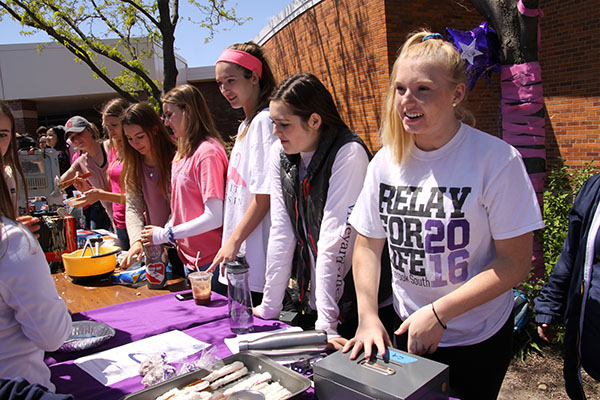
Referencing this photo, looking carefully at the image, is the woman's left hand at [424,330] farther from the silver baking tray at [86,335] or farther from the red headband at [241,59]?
the red headband at [241,59]

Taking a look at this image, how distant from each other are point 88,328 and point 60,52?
15.9m

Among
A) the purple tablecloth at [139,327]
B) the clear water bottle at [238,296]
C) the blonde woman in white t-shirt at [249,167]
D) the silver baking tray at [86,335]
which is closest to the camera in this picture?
the purple tablecloth at [139,327]

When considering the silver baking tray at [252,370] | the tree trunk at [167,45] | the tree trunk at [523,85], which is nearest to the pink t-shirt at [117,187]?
the silver baking tray at [252,370]

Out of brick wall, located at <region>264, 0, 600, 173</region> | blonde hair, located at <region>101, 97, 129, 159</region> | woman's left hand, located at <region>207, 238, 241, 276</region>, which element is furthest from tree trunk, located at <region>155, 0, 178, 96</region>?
woman's left hand, located at <region>207, 238, 241, 276</region>

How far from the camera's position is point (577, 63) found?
7.68 metres

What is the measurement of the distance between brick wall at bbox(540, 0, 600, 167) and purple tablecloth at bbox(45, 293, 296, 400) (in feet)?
25.3

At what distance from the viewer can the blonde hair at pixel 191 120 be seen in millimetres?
2506

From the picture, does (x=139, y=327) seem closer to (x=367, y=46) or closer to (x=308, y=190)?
(x=308, y=190)

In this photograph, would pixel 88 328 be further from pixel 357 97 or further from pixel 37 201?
pixel 357 97

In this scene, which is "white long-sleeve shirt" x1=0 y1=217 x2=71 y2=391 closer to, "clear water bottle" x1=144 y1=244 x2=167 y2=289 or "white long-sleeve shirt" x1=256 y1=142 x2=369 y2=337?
"white long-sleeve shirt" x1=256 y1=142 x2=369 y2=337

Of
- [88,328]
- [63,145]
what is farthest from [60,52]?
[88,328]

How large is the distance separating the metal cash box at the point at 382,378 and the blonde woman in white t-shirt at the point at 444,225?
59 mm

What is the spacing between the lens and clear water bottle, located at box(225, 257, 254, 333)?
5.79 ft

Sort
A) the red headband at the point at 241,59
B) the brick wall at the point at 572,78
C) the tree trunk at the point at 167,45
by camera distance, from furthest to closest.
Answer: the brick wall at the point at 572,78, the tree trunk at the point at 167,45, the red headband at the point at 241,59
